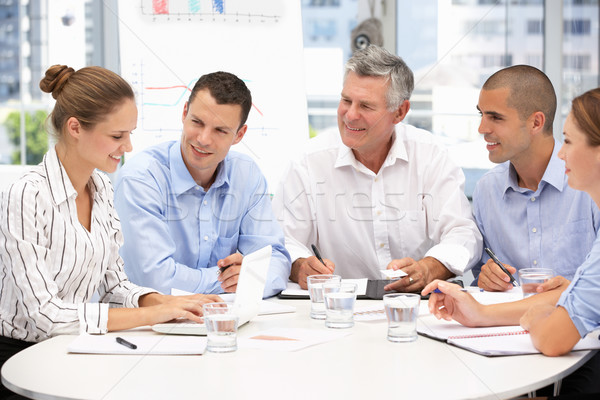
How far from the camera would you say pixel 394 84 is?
2725 mm

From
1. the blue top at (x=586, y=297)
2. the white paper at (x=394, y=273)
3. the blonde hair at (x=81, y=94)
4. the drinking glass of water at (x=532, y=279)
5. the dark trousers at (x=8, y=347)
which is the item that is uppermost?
the blonde hair at (x=81, y=94)

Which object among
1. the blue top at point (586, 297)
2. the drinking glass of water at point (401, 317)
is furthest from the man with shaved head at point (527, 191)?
the drinking glass of water at point (401, 317)

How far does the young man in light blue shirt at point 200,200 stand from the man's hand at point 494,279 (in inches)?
25.3

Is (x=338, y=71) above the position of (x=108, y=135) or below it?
above

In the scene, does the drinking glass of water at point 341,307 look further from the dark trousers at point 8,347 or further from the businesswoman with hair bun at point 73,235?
the dark trousers at point 8,347

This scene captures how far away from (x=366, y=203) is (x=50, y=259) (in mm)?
1365

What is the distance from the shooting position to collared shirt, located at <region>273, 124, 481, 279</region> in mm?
2668

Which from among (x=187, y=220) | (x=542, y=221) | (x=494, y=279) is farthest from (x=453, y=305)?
(x=187, y=220)

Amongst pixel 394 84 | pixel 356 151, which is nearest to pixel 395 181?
pixel 356 151

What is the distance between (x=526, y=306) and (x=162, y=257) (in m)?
1.12

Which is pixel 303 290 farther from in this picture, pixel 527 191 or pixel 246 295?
pixel 527 191

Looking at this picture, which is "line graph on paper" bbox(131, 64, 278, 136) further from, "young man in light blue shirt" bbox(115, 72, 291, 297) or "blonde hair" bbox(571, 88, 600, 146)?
"blonde hair" bbox(571, 88, 600, 146)

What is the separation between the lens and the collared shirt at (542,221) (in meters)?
2.35

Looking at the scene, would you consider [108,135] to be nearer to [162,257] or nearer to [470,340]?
[162,257]
